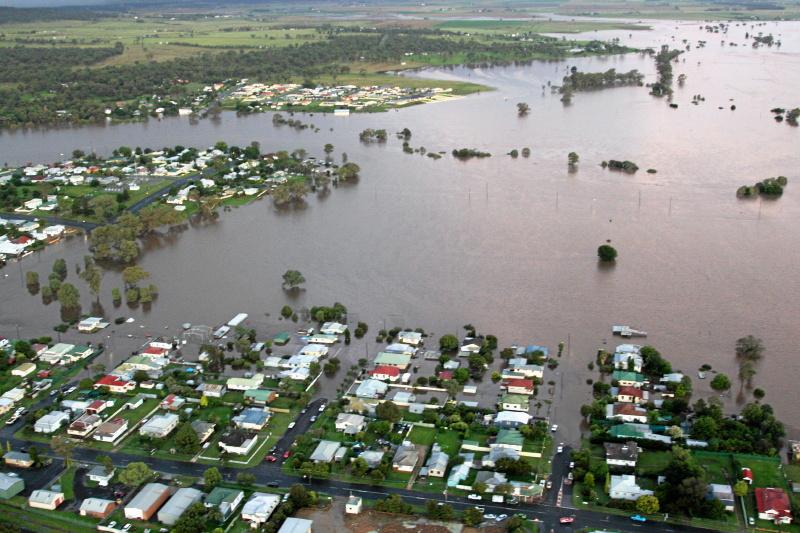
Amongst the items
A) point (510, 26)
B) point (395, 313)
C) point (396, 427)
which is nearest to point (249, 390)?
point (396, 427)

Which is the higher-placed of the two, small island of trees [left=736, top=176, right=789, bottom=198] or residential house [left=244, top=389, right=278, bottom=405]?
small island of trees [left=736, top=176, right=789, bottom=198]

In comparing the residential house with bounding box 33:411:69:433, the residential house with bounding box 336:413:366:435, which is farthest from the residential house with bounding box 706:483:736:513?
the residential house with bounding box 33:411:69:433

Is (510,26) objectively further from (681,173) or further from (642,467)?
(642,467)

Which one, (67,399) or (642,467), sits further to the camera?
(67,399)

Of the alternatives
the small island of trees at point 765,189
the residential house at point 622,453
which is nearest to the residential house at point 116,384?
the residential house at point 622,453

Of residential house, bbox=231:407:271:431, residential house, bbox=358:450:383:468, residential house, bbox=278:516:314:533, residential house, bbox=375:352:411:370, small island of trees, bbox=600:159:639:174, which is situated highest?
small island of trees, bbox=600:159:639:174

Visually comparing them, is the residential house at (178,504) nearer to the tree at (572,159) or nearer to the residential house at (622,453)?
the residential house at (622,453)

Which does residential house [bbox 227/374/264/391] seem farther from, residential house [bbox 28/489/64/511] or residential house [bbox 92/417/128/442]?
residential house [bbox 28/489/64/511]
